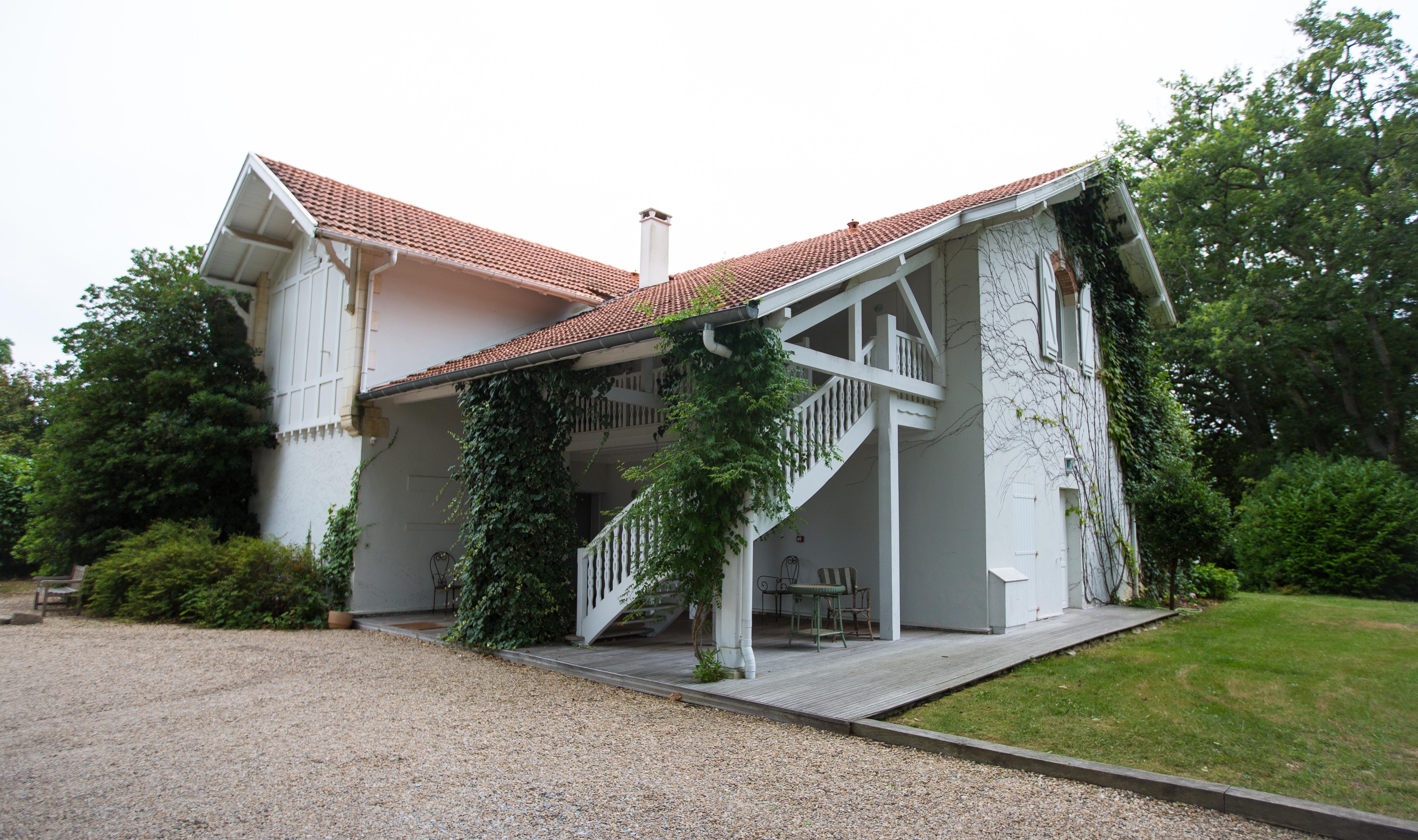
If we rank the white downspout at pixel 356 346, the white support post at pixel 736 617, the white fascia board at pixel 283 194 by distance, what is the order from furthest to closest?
the white downspout at pixel 356 346
the white fascia board at pixel 283 194
the white support post at pixel 736 617

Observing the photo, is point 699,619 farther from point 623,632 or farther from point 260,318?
point 260,318

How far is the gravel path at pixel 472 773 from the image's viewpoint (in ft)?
12.3

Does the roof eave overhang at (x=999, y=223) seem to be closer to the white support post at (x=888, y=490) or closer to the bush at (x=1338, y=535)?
the white support post at (x=888, y=490)

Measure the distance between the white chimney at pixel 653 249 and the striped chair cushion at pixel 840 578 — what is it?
6545mm

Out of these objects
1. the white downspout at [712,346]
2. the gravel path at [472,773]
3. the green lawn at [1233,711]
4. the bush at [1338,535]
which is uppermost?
the white downspout at [712,346]

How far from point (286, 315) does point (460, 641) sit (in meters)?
8.19

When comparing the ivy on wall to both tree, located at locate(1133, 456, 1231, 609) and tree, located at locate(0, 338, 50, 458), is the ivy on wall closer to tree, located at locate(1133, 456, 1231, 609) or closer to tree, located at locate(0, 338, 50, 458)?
tree, located at locate(1133, 456, 1231, 609)

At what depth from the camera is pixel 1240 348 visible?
19188 mm

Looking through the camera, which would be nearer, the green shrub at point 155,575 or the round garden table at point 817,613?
the round garden table at point 817,613

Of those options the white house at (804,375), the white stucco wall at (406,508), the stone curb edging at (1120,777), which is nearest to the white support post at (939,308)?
the white house at (804,375)

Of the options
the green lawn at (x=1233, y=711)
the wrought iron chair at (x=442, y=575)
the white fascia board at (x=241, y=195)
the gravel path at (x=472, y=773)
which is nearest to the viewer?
the gravel path at (x=472, y=773)

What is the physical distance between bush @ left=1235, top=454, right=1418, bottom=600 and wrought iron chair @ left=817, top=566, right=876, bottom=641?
10803 millimetres

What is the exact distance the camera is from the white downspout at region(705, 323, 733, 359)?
6.67 meters

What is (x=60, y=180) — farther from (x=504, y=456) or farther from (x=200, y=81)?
(x=504, y=456)
